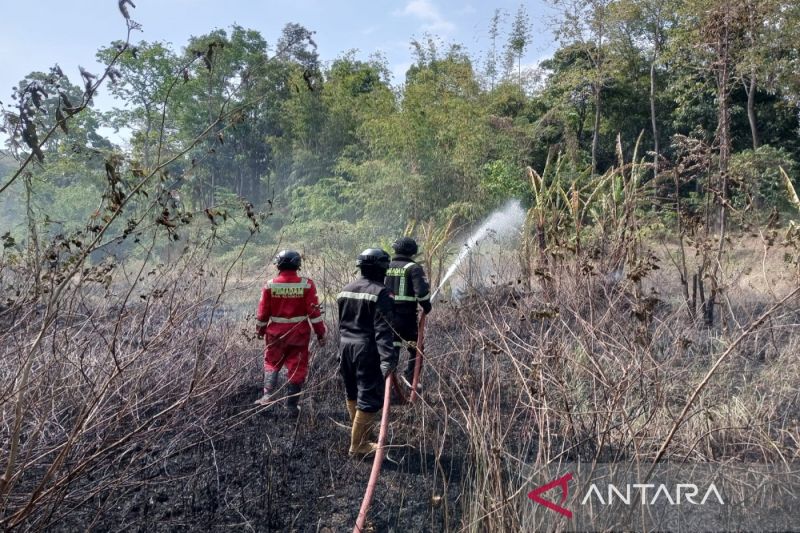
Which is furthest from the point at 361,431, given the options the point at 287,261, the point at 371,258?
the point at 287,261

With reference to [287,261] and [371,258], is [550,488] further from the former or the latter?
[287,261]

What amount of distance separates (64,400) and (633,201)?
4495 mm

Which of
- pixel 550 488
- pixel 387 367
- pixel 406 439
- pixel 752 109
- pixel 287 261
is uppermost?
pixel 752 109

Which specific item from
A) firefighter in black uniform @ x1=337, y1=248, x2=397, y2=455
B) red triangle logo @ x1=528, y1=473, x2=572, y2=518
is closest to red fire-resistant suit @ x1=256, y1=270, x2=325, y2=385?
firefighter in black uniform @ x1=337, y1=248, x2=397, y2=455

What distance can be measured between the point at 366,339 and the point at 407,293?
3.93 ft

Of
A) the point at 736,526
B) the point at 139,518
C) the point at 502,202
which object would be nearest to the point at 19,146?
the point at 139,518

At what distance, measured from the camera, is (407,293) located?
5.82 meters

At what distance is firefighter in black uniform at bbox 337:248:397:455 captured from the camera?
15.1 ft

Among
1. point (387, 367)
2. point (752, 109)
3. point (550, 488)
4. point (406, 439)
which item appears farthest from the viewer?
point (752, 109)

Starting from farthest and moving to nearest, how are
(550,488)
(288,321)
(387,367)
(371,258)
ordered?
1. (288,321)
2. (371,258)
3. (387,367)
4. (550,488)

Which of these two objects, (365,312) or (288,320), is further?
(288,320)

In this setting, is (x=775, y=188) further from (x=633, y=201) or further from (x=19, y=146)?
(x=19, y=146)

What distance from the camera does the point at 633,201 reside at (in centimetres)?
554

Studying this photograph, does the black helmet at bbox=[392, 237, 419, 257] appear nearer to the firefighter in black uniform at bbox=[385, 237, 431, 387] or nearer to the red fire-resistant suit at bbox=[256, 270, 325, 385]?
the firefighter in black uniform at bbox=[385, 237, 431, 387]
